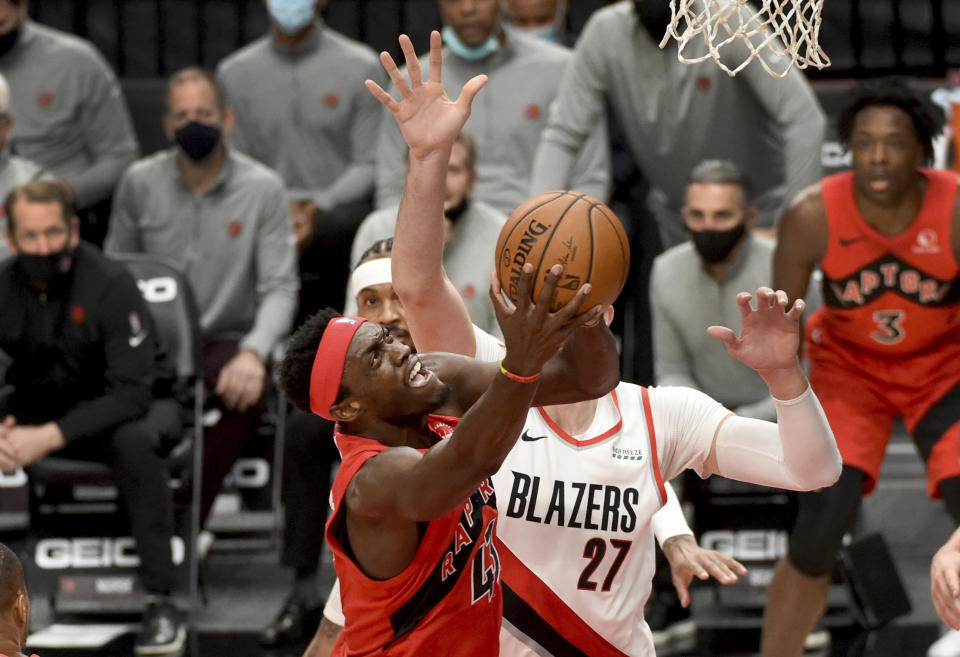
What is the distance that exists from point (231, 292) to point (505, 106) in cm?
143

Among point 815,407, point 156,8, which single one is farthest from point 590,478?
point 156,8

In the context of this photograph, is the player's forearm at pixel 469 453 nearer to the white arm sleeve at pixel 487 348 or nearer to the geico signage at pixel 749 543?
the white arm sleeve at pixel 487 348

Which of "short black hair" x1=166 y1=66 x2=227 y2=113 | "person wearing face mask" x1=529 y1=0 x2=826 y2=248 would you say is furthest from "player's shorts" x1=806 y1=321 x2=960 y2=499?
"short black hair" x1=166 y1=66 x2=227 y2=113

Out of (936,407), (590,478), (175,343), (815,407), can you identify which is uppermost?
(815,407)

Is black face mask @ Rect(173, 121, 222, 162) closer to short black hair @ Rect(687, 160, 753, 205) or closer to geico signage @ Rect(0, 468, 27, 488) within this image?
geico signage @ Rect(0, 468, 27, 488)

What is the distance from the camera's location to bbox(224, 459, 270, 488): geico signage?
603 cm

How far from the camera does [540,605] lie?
3.34 meters

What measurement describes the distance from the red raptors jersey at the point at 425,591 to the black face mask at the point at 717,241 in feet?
8.89

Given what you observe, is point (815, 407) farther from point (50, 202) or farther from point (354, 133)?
point (354, 133)

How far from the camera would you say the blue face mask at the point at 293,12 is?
21.1ft

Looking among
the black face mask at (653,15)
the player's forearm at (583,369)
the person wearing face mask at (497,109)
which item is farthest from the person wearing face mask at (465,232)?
the player's forearm at (583,369)

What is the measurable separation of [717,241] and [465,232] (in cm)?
95

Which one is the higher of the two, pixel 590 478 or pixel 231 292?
pixel 590 478

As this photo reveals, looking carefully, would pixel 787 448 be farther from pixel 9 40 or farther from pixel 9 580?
pixel 9 40
